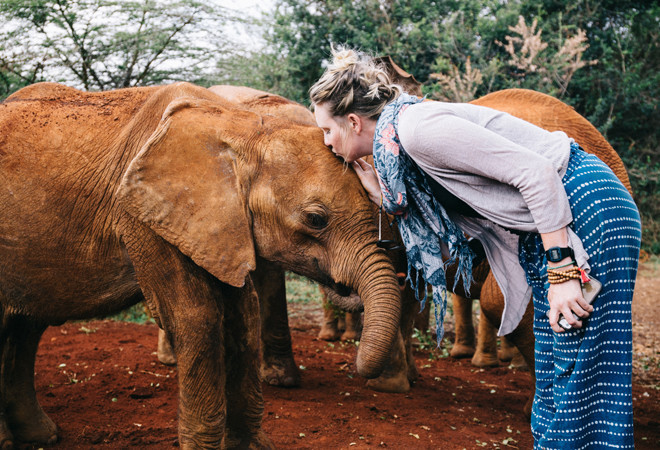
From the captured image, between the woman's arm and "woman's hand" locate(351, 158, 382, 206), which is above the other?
"woman's hand" locate(351, 158, 382, 206)

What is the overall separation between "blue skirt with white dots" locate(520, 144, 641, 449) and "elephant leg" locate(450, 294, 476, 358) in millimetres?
4690

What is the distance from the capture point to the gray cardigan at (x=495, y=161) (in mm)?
2590

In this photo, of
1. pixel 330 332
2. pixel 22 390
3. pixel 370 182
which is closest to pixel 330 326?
pixel 330 332

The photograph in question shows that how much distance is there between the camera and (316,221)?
359cm

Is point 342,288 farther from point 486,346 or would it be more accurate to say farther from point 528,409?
point 486,346

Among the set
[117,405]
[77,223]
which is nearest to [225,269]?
[77,223]

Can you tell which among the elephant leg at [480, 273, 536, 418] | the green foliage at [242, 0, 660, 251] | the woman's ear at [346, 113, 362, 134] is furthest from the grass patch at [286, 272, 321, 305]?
the woman's ear at [346, 113, 362, 134]

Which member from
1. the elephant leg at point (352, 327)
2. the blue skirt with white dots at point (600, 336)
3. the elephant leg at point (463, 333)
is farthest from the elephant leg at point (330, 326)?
the blue skirt with white dots at point (600, 336)

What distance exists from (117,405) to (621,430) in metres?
3.99

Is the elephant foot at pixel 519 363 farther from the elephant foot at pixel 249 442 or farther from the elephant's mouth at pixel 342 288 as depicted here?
the elephant's mouth at pixel 342 288

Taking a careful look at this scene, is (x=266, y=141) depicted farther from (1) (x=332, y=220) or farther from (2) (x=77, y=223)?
(2) (x=77, y=223)

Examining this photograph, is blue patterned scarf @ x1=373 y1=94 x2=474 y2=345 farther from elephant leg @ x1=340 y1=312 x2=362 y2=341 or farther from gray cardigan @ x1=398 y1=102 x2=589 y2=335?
elephant leg @ x1=340 y1=312 x2=362 y2=341

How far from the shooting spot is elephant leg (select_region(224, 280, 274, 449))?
4164 mm

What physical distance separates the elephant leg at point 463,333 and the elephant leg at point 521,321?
253 cm
